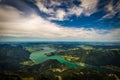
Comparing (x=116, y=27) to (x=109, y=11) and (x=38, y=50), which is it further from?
(x=38, y=50)

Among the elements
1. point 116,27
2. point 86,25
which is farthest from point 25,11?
point 116,27

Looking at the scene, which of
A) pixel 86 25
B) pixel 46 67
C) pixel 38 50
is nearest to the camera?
pixel 86 25

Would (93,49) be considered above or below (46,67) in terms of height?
above

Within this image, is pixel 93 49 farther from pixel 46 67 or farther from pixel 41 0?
pixel 41 0

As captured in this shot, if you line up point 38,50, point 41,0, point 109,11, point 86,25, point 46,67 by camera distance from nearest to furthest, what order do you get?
point 41,0
point 109,11
point 86,25
point 46,67
point 38,50

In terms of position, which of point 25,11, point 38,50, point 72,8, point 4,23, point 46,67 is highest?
point 72,8

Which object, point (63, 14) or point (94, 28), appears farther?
point (94, 28)
